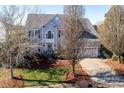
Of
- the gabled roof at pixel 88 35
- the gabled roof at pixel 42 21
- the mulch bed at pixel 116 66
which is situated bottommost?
the mulch bed at pixel 116 66

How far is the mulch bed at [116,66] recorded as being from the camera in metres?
8.49

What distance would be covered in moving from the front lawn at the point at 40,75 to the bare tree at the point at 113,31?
81 centimetres

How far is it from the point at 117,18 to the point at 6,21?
183cm

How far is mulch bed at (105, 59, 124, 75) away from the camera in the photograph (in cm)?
849

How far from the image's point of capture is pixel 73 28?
8375 mm

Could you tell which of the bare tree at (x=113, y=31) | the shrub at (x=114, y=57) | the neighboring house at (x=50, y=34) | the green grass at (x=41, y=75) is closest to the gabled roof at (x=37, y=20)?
the neighboring house at (x=50, y=34)

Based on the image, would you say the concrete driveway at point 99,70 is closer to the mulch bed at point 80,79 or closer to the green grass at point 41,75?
the mulch bed at point 80,79

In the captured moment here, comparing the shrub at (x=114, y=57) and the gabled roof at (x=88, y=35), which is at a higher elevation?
the gabled roof at (x=88, y=35)

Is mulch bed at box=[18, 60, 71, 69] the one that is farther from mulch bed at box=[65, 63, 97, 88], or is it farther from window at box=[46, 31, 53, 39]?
window at box=[46, 31, 53, 39]

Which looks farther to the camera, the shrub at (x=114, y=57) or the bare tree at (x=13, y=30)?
the shrub at (x=114, y=57)

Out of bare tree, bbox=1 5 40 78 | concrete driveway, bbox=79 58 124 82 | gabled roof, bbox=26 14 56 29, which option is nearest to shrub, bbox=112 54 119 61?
concrete driveway, bbox=79 58 124 82

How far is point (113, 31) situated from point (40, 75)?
1.42m
